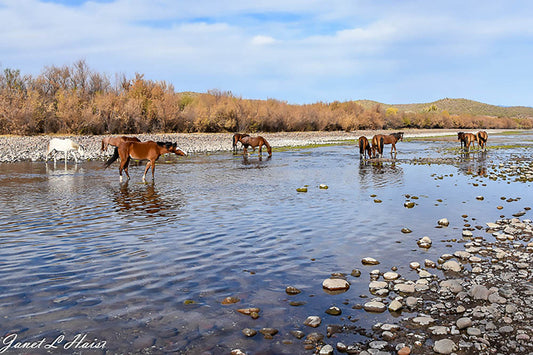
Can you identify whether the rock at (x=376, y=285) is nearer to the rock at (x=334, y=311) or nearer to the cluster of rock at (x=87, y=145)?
the rock at (x=334, y=311)

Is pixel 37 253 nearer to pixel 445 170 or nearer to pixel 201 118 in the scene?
pixel 445 170

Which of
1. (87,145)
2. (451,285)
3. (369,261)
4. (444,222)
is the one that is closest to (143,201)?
(369,261)

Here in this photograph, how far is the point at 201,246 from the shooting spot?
7414 mm

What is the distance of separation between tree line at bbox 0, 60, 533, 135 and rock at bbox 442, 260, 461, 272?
36.3m

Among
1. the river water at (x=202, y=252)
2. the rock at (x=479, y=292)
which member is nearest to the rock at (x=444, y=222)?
the river water at (x=202, y=252)

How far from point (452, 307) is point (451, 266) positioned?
1.42 m

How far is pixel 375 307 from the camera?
15.5 ft

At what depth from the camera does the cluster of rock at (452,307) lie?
154 inches

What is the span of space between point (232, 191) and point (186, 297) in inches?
347

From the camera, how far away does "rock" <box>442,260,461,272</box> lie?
5.99 meters

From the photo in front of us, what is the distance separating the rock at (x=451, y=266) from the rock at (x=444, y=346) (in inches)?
91.3

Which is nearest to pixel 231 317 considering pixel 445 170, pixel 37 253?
pixel 37 253

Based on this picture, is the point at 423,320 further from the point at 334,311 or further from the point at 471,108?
the point at 471,108

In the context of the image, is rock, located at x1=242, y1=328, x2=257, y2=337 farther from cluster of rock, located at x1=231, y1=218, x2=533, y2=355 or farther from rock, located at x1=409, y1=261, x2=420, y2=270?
rock, located at x1=409, y1=261, x2=420, y2=270
